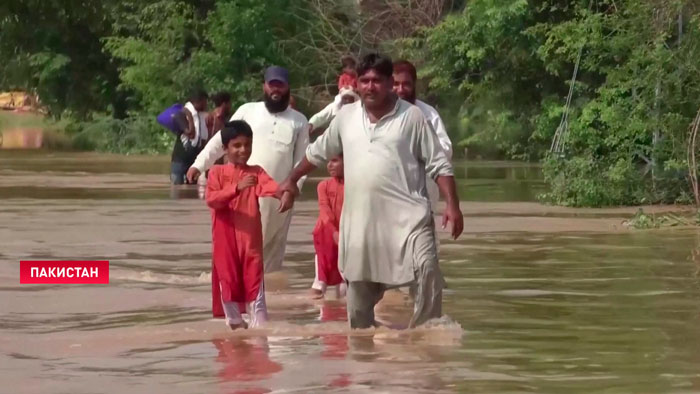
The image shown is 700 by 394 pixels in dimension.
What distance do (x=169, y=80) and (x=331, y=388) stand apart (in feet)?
129

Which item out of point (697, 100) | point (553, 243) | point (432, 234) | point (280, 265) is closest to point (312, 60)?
point (697, 100)

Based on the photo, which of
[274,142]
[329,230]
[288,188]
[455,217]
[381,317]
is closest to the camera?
[455,217]

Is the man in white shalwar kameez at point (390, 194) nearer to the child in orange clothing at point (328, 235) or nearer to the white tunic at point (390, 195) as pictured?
the white tunic at point (390, 195)

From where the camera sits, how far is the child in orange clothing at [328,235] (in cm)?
1332

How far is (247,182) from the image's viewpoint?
1077cm

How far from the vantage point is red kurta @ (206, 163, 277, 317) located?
11.0 metres

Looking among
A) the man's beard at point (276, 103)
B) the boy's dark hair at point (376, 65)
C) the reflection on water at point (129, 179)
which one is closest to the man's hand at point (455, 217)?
the boy's dark hair at point (376, 65)

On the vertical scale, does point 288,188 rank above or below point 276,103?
below

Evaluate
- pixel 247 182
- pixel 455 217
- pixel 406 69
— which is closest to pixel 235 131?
pixel 247 182

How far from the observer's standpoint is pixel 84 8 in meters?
37.1

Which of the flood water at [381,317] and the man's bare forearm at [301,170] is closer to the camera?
the flood water at [381,317]

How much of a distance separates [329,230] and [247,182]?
269cm

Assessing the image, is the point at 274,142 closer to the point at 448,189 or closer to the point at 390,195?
the point at 390,195

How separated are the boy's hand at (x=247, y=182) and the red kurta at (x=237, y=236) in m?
0.14
